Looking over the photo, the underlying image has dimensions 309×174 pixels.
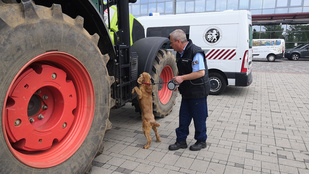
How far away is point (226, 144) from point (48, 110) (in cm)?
277

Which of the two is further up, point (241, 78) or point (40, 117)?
point (40, 117)

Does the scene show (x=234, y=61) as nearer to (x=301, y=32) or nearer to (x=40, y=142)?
(x=40, y=142)

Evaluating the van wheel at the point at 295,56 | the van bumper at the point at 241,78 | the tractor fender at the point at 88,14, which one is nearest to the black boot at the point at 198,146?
the tractor fender at the point at 88,14

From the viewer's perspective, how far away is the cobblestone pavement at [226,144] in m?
3.18

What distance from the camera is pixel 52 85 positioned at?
2.30 m

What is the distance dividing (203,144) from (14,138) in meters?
2.63

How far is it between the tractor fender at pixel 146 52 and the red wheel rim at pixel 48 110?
1677mm

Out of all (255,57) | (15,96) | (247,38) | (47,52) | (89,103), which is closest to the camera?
(15,96)

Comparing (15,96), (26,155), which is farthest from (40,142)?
(15,96)

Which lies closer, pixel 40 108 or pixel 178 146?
pixel 40 108

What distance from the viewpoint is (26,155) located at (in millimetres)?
2121

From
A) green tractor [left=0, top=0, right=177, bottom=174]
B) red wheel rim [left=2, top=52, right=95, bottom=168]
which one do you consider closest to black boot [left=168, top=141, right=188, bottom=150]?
A: green tractor [left=0, top=0, right=177, bottom=174]

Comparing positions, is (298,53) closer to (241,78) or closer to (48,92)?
(241,78)

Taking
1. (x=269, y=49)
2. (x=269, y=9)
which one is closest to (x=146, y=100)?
(x=269, y=49)
